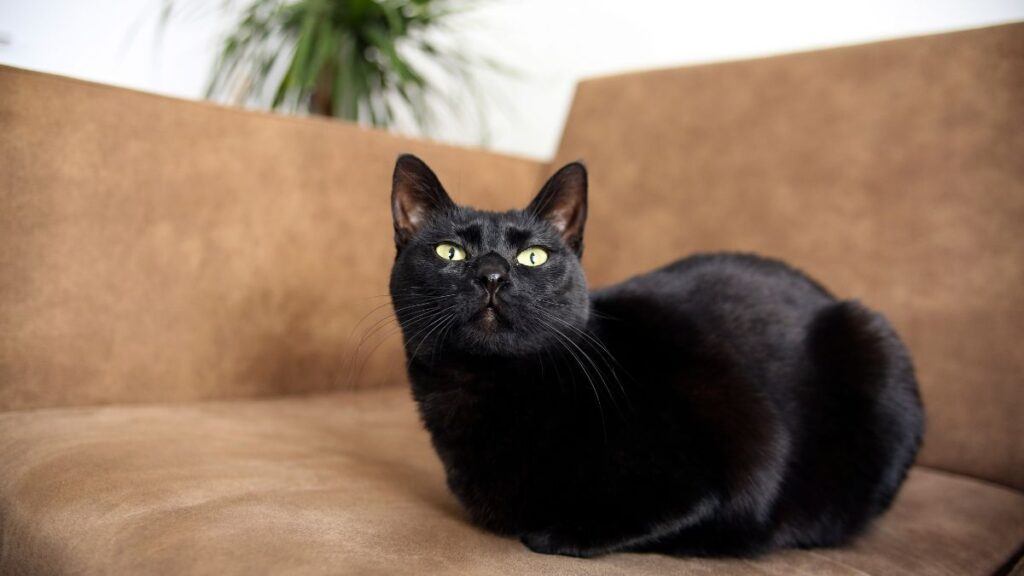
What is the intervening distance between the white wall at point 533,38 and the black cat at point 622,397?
3.52 ft

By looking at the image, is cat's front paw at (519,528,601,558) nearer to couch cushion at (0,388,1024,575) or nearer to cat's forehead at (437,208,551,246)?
couch cushion at (0,388,1024,575)

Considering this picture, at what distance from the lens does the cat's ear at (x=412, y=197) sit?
992mm

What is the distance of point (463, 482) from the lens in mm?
910

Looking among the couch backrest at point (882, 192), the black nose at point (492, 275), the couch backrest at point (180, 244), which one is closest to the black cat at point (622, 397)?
the black nose at point (492, 275)

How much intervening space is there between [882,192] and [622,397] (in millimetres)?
735

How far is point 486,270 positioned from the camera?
0.84 m

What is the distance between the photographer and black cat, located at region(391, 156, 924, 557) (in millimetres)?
868

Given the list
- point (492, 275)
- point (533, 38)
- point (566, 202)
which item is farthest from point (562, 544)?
point (533, 38)

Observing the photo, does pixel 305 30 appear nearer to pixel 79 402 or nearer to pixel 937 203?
pixel 79 402

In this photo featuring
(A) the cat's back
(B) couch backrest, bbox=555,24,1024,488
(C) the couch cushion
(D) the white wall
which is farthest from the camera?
(D) the white wall

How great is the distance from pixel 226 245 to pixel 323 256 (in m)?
0.20

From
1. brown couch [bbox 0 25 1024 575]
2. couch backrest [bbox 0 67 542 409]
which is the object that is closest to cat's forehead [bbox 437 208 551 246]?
brown couch [bbox 0 25 1024 575]

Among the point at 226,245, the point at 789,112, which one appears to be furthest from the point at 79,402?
the point at 789,112

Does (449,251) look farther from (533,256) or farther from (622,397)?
(622,397)
